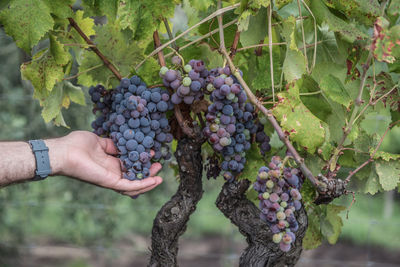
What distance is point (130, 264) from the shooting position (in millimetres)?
4266

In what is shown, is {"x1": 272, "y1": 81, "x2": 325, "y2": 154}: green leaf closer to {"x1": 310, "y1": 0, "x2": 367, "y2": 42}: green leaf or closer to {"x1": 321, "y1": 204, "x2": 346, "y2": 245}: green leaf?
{"x1": 310, "y1": 0, "x2": 367, "y2": 42}: green leaf

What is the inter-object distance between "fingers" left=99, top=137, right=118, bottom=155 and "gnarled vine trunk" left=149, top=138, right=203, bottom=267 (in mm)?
169

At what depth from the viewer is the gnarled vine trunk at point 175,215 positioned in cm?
125

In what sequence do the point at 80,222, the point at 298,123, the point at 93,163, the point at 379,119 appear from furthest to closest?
the point at 80,222 → the point at 379,119 → the point at 93,163 → the point at 298,123

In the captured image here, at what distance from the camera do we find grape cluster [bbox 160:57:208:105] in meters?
1.04

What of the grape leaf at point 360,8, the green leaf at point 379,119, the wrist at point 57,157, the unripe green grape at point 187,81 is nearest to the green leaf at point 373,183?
the green leaf at point 379,119

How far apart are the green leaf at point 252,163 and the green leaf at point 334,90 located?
0.88 ft

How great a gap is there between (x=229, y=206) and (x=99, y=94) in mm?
456

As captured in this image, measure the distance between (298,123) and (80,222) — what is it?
11.4ft

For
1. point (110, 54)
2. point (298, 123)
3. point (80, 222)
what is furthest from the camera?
point (80, 222)

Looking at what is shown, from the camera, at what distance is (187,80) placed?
1030 millimetres

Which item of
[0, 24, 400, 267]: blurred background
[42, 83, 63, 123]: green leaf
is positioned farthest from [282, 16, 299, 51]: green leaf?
[0, 24, 400, 267]: blurred background

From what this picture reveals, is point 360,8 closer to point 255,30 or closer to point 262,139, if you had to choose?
point 255,30

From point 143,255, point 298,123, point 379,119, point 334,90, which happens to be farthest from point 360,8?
point 143,255
